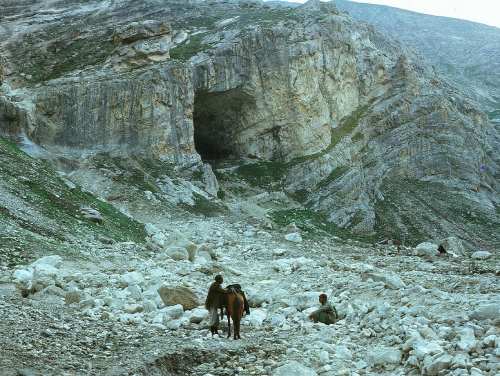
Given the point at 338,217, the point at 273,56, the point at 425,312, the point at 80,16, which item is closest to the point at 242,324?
the point at 425,312

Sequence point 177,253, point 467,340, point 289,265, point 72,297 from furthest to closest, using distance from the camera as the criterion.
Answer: point 289,265 < point 177,253 < point 72,297 < point 467,340

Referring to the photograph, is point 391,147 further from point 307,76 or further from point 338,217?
point 338,217

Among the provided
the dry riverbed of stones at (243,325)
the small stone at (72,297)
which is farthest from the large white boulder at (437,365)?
the small stone at (72,297)

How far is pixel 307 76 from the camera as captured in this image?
161 feet

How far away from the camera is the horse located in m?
11.8

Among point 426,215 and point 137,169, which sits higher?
point 137,169

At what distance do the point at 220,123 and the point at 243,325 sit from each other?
3744 centimetres

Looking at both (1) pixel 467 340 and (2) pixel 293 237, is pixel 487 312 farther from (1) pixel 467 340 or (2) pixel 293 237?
(2) pixel 293 237

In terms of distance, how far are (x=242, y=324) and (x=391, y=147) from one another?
4360 cm

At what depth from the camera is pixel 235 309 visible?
38.8 feet

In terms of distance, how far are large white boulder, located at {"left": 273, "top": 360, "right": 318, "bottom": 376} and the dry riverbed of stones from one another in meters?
0.02

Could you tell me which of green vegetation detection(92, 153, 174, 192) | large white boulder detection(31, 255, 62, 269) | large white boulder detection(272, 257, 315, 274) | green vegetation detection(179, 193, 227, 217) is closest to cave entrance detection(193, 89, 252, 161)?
green vegetation detection(92, 153, 174, 192)

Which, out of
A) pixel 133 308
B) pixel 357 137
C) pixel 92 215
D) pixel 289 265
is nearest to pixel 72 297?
pixel 133 308

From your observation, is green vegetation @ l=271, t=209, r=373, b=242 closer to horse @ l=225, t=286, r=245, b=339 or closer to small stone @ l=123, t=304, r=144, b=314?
small stone @ l=123, t=304, r=144, b=314
